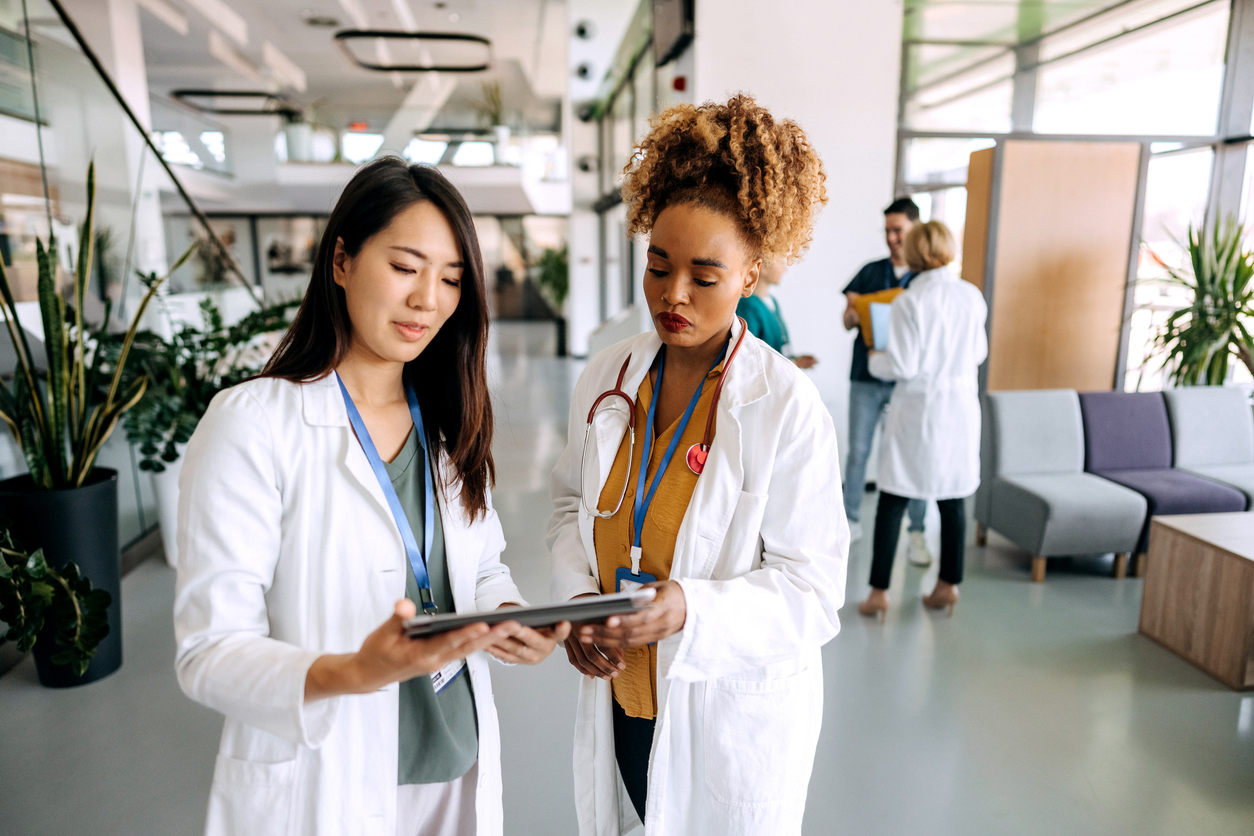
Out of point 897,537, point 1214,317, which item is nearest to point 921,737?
point 897,537

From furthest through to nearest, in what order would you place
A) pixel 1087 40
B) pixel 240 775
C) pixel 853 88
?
1. pixel 1087 40
2. pixel 853 88
3. pixel 240 775

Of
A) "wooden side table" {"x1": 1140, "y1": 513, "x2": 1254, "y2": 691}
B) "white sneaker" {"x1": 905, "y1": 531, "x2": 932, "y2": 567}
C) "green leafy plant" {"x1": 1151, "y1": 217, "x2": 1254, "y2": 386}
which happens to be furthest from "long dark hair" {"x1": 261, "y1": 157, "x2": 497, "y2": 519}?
"green leafy plant" {"x1": 1151, "y1": 217, "x2": 1254, "y2": 386}

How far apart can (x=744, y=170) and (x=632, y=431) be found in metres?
0.50

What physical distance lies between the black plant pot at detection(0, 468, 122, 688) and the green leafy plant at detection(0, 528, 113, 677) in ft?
2.15

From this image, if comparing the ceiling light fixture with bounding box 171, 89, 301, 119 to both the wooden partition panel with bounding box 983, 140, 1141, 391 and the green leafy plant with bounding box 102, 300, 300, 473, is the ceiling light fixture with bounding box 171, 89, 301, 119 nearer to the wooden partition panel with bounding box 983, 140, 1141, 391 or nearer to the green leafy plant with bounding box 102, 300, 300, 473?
the green leafy plant with bounding box 102, 300, 300, 473

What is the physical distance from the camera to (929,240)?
3385 mm

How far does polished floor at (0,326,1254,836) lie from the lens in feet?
7.27

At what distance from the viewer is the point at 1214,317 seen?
16.4 feet

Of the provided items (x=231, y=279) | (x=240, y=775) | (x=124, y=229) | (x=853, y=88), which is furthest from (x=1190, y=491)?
(x=231, y=279)

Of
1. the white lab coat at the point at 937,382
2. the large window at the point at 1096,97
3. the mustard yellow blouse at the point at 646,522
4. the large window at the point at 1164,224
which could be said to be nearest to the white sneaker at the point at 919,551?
the white lab coat at the point at 937,382

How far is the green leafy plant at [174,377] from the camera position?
3607 millimetres

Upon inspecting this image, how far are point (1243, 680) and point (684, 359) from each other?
3.07 m

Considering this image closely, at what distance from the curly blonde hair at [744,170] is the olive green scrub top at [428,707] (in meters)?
0.63

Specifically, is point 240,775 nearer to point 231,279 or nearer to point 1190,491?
point 1190,491
